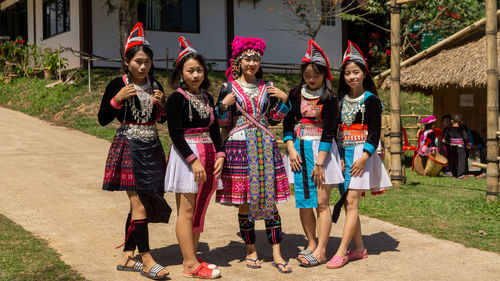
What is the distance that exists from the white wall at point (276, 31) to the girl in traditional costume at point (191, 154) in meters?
14.9

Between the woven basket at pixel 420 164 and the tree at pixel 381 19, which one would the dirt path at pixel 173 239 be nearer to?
the woven basket at pixel 420 164

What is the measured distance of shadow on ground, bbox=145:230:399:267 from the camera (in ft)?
16.2

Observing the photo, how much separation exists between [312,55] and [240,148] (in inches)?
40.8

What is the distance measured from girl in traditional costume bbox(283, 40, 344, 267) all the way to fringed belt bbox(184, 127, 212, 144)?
0.79m

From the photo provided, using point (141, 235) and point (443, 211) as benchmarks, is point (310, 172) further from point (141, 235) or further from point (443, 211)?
point (443, 211)

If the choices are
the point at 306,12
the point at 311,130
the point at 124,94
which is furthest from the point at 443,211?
the point at 306,12

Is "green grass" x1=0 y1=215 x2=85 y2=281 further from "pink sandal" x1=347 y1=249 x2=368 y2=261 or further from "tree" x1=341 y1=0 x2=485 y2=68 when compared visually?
"tree" x1=341 y1=0 x2=485 y2=68

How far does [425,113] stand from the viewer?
17.8m

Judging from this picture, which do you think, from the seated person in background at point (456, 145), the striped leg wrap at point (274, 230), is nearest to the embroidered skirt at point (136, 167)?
the striped leg wrap at point (274, 230)

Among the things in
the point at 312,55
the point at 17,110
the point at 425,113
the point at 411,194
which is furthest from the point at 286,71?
the point at 312,55

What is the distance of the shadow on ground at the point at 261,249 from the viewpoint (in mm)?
4938

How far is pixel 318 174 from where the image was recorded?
469 cm

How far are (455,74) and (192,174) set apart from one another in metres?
8.73

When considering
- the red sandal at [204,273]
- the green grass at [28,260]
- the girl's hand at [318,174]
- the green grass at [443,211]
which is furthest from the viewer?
the green grass at [443,211]
